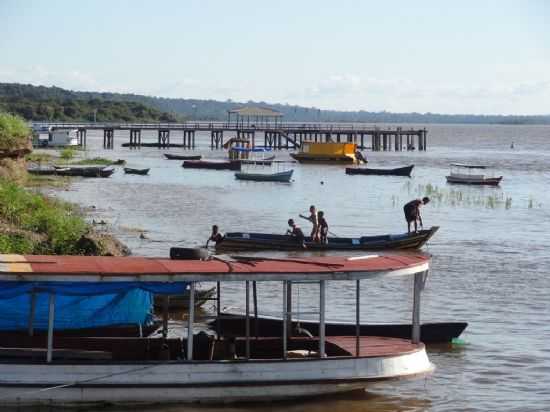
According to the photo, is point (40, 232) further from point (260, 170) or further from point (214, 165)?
point (260, 170)

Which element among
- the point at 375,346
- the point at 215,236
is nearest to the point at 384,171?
the point at 215,236

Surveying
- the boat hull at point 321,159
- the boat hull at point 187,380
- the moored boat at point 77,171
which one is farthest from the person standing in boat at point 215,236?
the boat hull at point 321,159

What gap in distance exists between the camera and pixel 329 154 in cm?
9600

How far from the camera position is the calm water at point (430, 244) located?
19109 millimetres

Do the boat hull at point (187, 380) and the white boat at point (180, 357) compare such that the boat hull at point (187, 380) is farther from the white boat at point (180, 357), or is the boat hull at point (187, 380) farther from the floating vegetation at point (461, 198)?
the floating vegetation at point (461, 198)

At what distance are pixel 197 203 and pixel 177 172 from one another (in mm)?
25739

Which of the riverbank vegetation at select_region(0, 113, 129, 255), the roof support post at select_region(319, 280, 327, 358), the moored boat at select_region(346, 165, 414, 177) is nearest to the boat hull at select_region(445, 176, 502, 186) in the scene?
the moored boat at select_region(346, 165, 414, 177)

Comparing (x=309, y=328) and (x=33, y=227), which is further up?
(x=33, y=227)

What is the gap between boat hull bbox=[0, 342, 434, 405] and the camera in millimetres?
15672

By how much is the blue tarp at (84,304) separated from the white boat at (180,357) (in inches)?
1.3

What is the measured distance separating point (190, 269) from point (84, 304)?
3135 mm

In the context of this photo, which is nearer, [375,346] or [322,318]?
[322,318]

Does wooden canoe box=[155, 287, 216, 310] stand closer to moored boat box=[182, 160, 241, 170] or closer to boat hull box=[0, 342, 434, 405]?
boat hull box=[0, 342, 434, 405]

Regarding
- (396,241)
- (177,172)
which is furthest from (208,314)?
(177,172)
